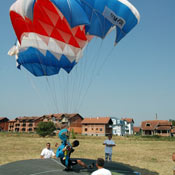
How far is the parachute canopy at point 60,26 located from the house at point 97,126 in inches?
2263

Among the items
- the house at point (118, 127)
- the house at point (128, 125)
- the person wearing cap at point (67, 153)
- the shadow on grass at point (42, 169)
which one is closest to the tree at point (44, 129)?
the shadow on grass at point (42, 169)

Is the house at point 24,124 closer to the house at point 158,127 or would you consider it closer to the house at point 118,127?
the house at point 118,127

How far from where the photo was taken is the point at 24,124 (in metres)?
85.8

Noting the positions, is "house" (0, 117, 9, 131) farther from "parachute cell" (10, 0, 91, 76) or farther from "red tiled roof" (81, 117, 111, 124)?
"parachute cell" (10, 0, 91, 76)

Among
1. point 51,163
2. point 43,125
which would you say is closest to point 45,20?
point 51,163

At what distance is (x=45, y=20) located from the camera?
907cm

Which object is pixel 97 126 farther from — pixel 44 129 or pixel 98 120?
pixel 44 129

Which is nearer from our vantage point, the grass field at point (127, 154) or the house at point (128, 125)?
the grass field at point (127, 154)

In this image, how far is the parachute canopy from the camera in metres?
8.58

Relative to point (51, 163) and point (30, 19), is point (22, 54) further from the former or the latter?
point (51, 163)

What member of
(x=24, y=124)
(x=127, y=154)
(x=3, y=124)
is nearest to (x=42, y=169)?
(x=127, y=154)

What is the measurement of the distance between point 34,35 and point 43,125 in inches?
1327

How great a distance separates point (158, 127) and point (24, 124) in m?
53.8

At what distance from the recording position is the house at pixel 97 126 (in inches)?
2612
